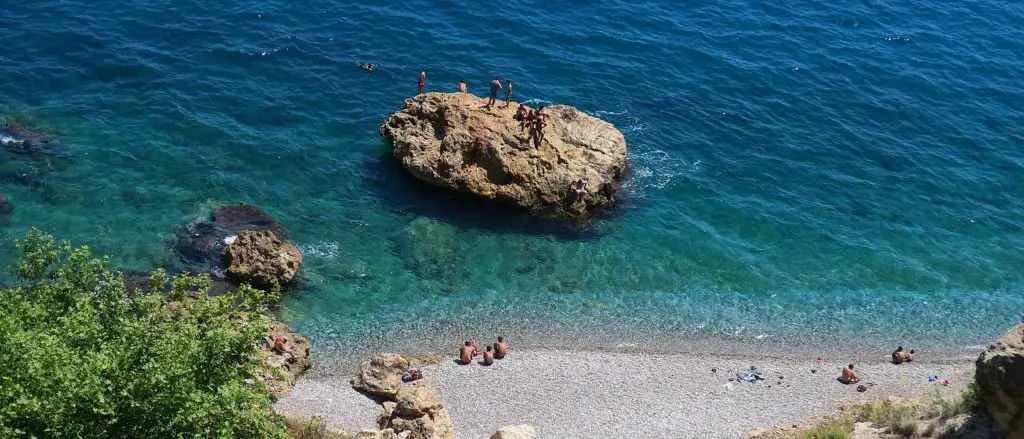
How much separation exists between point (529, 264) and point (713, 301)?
29.1ft

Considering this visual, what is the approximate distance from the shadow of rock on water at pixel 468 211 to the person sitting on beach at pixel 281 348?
40.5ft

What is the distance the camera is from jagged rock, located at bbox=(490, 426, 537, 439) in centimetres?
2708

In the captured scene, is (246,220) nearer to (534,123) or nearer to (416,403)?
(534,123)

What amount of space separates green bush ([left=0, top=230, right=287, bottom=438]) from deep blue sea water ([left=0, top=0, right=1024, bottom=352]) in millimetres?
13623

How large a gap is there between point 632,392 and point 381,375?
9796 millimetres

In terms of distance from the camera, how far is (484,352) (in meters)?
34.2

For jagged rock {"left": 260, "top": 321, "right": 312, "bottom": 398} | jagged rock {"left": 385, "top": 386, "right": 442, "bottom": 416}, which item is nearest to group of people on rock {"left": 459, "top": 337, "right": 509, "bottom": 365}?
jagged rock {"left": 385, "top": 386, "right": 442, "bottom": 416}

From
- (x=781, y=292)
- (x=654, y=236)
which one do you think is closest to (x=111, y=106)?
(x=654, y=236)

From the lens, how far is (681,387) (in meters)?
34.1

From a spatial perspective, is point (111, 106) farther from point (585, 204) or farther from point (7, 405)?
point (7, 405)

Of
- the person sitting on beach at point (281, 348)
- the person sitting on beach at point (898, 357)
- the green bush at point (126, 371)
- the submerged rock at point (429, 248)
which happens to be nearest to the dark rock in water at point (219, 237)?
the person sitting on beach at point (281, 348)

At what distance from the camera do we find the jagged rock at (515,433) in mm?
27078

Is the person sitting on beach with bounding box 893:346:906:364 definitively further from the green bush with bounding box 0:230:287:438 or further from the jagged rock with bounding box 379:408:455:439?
the green bush with bounding box 0:230:287:438

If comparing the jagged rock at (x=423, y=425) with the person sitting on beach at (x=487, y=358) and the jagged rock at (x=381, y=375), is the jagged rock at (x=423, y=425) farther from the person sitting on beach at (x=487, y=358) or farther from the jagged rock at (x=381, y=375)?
the person sitting on beach at (x=487, y=358)
